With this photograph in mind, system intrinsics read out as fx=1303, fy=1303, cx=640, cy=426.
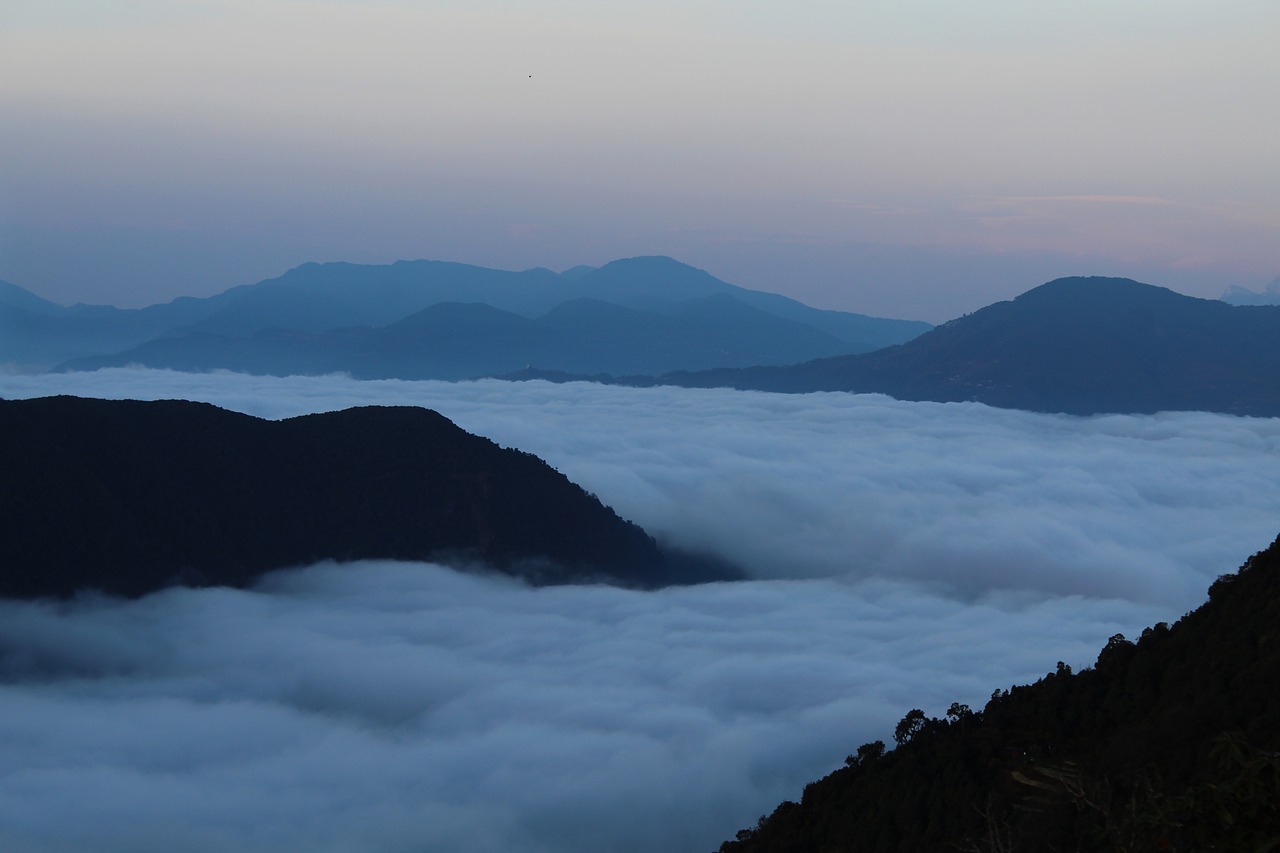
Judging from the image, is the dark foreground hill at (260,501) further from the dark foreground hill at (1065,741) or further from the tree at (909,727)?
the tree at (909,727)

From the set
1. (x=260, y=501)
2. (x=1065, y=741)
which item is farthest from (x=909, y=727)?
(x=260, y=501)

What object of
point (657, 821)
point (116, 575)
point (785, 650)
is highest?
point (116, 575)

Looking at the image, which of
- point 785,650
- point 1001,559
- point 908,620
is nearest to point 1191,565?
point 1001,559

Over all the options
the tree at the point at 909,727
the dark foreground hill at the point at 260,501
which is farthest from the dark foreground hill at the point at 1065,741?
the dark foreground hill at the point at 260,501

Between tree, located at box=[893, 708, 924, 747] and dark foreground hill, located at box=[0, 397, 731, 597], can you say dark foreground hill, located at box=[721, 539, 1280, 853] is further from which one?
dark foreground hill, located at box=[0, 397, 731, 597]

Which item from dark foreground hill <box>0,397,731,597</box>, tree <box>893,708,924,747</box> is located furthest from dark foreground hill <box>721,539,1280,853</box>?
dark foreground hill <box>0,397,731,597</box>

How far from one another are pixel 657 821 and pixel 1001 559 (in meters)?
87.8

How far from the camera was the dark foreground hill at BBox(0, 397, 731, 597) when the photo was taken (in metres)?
82.4

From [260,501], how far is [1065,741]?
252ft

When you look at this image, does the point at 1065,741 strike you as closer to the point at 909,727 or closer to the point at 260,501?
the point at 909,727

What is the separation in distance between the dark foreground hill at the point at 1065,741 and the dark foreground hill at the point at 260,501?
2366 inches

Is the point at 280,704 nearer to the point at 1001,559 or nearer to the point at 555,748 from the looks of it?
the point at 555,748

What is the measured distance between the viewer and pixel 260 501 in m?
97.5

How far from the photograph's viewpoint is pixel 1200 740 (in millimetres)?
25531
